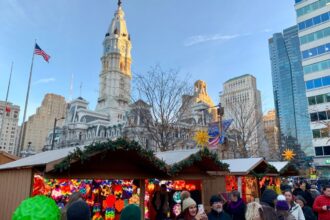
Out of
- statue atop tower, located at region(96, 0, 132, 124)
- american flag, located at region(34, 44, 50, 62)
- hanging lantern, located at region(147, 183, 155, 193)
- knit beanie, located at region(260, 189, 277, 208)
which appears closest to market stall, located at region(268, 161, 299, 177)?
hanging lantern, located at region(147, 183, 155, 193)

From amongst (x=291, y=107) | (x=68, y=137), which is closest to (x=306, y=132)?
(x=291, y=107)

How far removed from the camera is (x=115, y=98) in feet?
364

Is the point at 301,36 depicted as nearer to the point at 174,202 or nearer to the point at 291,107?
the point at 174,202

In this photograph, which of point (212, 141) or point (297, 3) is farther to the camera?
point (297, 3)

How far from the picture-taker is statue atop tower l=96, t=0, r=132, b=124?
111 meters

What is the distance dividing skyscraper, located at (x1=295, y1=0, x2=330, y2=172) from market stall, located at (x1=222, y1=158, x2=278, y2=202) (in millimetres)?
29447

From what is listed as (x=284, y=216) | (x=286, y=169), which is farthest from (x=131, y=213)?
(x=286, y=169)

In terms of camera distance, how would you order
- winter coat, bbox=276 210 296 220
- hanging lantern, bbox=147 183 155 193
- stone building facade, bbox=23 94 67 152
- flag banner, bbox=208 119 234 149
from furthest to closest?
stone building facade, bbox=23 94 67 152 < flag banner, bbox=208 119 234 149 < hanging lantern, bbox=147 183 155 193 < winter coat, bbox=276 210 296 220

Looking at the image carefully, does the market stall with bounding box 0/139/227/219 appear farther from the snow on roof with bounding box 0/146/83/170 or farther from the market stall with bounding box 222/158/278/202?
the market stall with bounding box 222/158/278/202

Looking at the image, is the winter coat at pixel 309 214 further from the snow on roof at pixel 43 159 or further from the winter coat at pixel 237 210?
the snow on roof at pixel 43 159

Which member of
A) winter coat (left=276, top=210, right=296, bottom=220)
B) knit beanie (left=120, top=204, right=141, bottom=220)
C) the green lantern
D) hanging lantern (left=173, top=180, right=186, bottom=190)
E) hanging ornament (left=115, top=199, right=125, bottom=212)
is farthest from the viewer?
hanging lantern (left=173, top=180, right=186, bottom=190)

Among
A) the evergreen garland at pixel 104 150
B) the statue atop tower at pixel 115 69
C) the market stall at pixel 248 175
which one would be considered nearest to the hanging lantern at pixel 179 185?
the market stall at pixel 248 175

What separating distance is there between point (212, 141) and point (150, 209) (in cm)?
574

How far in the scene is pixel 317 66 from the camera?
4231 cm
